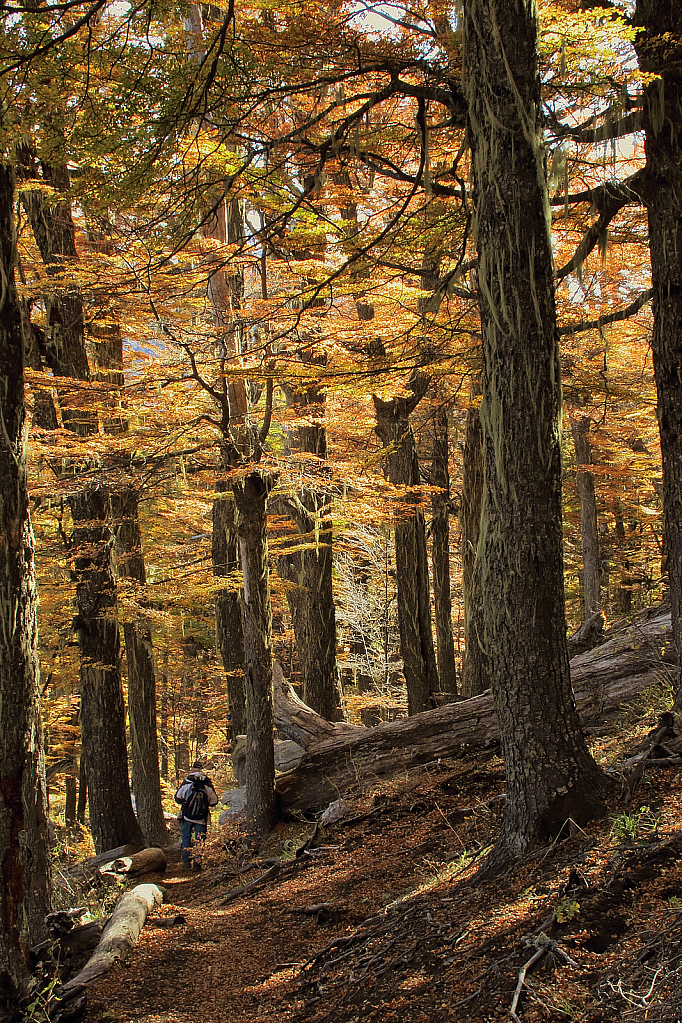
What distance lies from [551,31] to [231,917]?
806cm

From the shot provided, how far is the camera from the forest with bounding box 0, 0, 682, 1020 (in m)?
4.42

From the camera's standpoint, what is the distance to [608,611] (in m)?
22.1

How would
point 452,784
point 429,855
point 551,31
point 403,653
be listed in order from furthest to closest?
point 403,653 < point 452,784 < point 429,855 < point 551,31

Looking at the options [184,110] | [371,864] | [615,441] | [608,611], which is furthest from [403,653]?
[608,611]

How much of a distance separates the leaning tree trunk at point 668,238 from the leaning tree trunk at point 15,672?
16.5ft

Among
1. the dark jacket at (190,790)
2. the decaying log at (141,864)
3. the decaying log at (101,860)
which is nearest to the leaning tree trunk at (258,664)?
the dark jacket at (190,790)

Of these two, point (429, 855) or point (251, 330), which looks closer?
point (429, 855)

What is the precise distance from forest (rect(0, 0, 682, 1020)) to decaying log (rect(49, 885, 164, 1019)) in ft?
1.11

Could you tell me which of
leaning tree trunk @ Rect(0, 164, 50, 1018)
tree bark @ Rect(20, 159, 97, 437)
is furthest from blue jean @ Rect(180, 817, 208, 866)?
tree bark @ Rect(20, 159, 97, 437)

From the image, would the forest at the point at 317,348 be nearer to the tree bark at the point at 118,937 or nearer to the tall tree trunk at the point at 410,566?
the tall tree trunk at the point at 410,566

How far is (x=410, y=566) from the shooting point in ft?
41.7

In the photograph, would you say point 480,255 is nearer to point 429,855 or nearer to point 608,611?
point 429,855

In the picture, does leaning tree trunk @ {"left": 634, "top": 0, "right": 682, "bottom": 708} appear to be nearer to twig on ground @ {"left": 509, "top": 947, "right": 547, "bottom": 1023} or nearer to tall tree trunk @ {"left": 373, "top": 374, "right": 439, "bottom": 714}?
twig on ground @ {"left": 509, "top": 947, "right": 547, "bottom": 1023}

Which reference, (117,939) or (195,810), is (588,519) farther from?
(117,939)
